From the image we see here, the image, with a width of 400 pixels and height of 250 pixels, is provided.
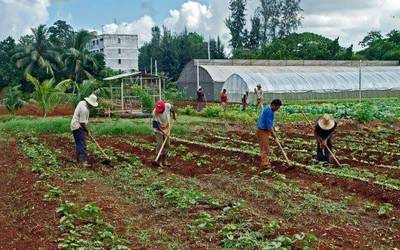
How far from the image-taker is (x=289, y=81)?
39.1 meters

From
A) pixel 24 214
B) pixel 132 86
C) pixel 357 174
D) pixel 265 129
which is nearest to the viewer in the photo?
pixel 24 214

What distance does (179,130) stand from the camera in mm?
20281

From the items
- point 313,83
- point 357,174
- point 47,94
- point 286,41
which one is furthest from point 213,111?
point 286,41

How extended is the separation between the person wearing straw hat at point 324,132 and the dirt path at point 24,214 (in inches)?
227

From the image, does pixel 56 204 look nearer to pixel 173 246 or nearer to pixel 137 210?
pixel 137 210

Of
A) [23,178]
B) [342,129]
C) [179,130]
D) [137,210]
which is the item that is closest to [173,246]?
[137,210]

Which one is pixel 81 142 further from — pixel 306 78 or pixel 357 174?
pixel 306 78

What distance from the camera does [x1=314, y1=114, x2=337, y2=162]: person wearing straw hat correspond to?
39.7ft

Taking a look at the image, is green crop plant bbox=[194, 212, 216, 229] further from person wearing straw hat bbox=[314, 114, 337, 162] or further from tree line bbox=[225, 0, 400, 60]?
tree line bbox=[225, 0, 400, 60]

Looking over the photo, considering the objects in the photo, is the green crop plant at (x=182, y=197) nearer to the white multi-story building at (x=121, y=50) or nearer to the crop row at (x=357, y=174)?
the crop row at (x=357, y=174)

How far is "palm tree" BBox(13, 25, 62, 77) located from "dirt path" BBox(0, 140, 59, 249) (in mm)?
33016

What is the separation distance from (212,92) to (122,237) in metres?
35.7

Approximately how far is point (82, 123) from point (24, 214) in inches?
200

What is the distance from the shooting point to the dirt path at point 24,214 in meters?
6.42
